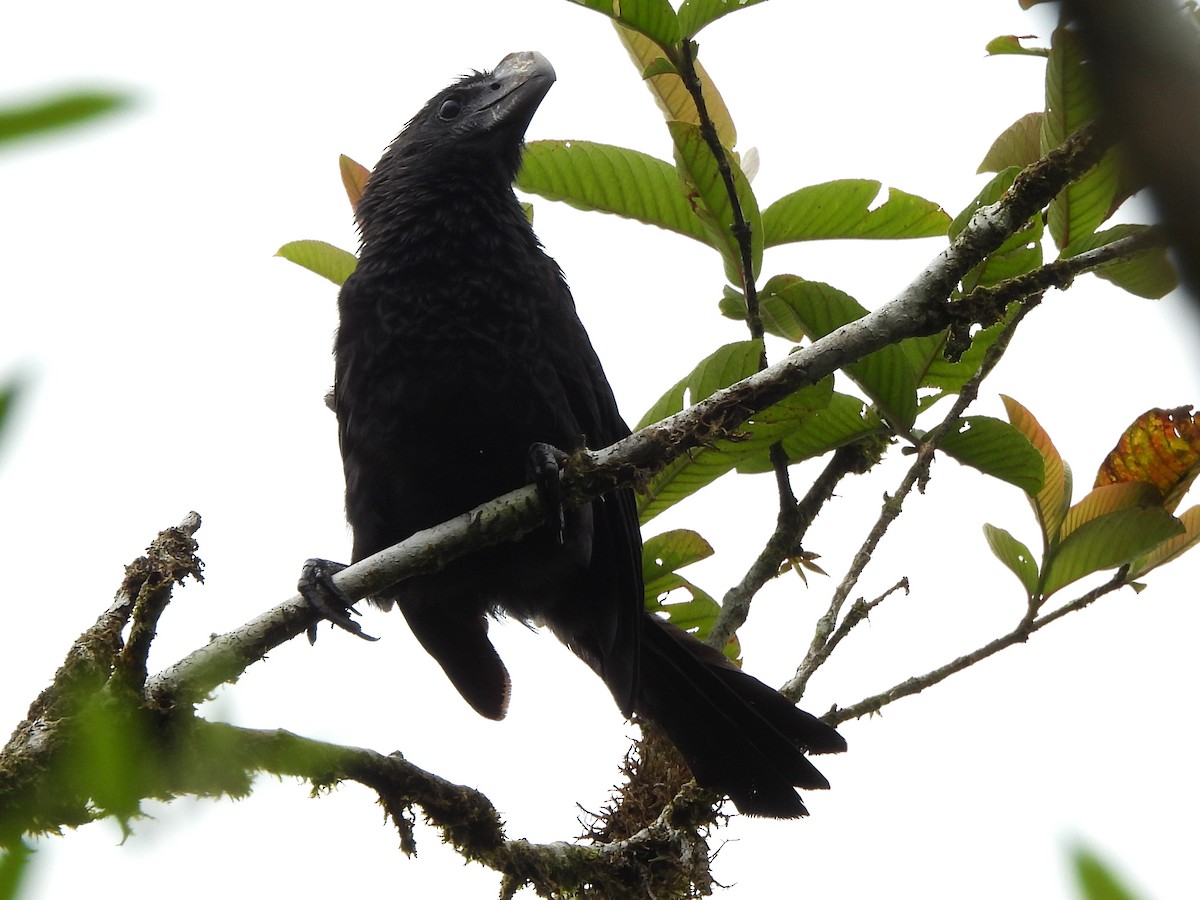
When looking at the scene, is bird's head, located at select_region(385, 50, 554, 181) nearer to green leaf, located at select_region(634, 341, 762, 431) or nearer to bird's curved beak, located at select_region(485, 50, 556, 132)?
bird's curved beak, located at select_region(485, 50, 556, 132)

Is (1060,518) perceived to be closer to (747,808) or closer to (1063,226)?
(1063,226)

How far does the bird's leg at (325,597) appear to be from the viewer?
2854 millimetres

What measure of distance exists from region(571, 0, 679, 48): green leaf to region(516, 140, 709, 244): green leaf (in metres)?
Result: 0.48

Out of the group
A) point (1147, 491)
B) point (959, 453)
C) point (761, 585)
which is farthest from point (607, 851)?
point (1147, 491)

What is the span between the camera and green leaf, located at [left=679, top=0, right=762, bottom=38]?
119 inches

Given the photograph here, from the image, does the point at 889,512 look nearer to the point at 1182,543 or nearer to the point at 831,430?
the point at 831,430

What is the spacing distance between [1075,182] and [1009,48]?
2.39ft

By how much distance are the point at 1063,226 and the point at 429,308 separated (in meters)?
1.79

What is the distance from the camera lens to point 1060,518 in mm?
3312

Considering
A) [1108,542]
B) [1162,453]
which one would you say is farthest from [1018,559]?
[1162,453]

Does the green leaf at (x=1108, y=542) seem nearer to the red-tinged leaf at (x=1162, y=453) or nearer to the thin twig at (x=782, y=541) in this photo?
the red-tinged leaf at (x=1162, y=453)

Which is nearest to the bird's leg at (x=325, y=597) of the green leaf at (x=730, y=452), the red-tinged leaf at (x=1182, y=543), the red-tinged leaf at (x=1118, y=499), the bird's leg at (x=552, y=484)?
the bird's leg at (x=552, y=484)

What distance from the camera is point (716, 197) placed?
10.9 feet

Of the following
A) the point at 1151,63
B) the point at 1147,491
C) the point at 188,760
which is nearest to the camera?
the point at 1151,63
